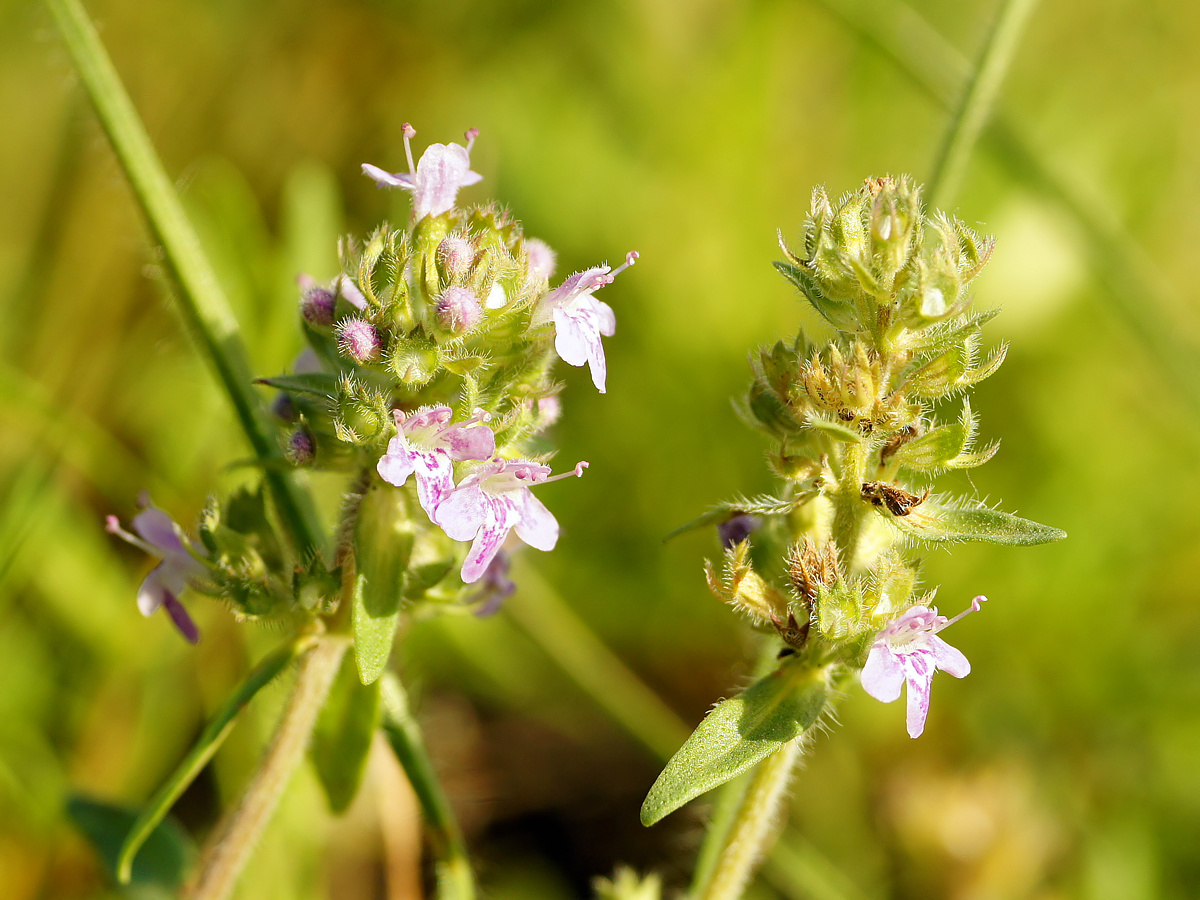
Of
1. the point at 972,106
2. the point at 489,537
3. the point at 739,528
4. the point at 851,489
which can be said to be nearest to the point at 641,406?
the point at 972,106

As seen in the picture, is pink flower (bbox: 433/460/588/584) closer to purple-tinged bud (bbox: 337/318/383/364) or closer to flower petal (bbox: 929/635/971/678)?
purple-tinged bud (bbox: 337/318/383/364)

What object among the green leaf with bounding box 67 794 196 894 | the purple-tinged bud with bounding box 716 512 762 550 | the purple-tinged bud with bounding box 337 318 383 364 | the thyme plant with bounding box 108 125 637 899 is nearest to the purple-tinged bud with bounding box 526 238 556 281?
the thyme plant with bounding box 108 125 637 899

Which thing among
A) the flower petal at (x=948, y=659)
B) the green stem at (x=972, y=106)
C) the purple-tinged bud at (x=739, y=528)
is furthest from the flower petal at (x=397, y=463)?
the green stem at (x=972, y=106)

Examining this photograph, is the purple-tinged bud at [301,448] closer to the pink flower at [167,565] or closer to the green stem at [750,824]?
the pink flower at [167,565]

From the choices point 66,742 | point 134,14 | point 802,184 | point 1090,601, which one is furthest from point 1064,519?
point 134,14

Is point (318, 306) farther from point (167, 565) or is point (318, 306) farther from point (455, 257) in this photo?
point (167, 565)
